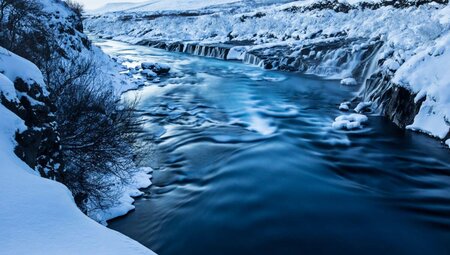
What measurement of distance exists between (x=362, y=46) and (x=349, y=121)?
41.2 feet

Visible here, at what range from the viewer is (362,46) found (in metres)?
25.4

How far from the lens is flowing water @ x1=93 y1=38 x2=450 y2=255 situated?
7602mm

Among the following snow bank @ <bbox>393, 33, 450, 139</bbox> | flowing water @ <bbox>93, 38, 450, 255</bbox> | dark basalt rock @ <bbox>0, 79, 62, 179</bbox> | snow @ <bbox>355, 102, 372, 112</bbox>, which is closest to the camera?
dark basalt rock @ <bbox>0, 79, 62, 179</bbox>

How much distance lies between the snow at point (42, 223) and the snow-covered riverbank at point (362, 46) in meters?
12.1

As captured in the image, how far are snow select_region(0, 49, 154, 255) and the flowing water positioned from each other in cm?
Answer: 323

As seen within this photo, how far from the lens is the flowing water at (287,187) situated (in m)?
7.60

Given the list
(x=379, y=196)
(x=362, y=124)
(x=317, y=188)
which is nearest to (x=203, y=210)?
(x=317, y=188)

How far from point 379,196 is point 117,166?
6.79m

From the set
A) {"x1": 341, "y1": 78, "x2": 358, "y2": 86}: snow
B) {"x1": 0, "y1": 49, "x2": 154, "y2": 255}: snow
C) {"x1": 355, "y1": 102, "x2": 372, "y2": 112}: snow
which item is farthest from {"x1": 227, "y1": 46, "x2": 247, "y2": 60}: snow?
{"x1": 0, "y1": 49, "x2": 154, "y2": 255}: snow

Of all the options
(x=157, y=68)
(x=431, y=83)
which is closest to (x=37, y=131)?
(x=431, y=83)

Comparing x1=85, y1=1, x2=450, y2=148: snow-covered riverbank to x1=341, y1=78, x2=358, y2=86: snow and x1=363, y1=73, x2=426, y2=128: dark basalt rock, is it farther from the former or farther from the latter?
x1=341, y1=78, x2=358, y2=86: snow

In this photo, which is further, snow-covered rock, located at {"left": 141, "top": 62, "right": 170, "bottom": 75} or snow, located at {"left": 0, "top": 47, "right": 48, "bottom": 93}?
snow-covered rock, located at {"left": 141, "top": 62, "right": 170, "bottom": 75}

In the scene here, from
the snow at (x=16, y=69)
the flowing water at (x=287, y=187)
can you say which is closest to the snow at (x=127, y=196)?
the flowing water at (x=287, y=187)

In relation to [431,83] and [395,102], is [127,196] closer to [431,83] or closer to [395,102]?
[395,102]
